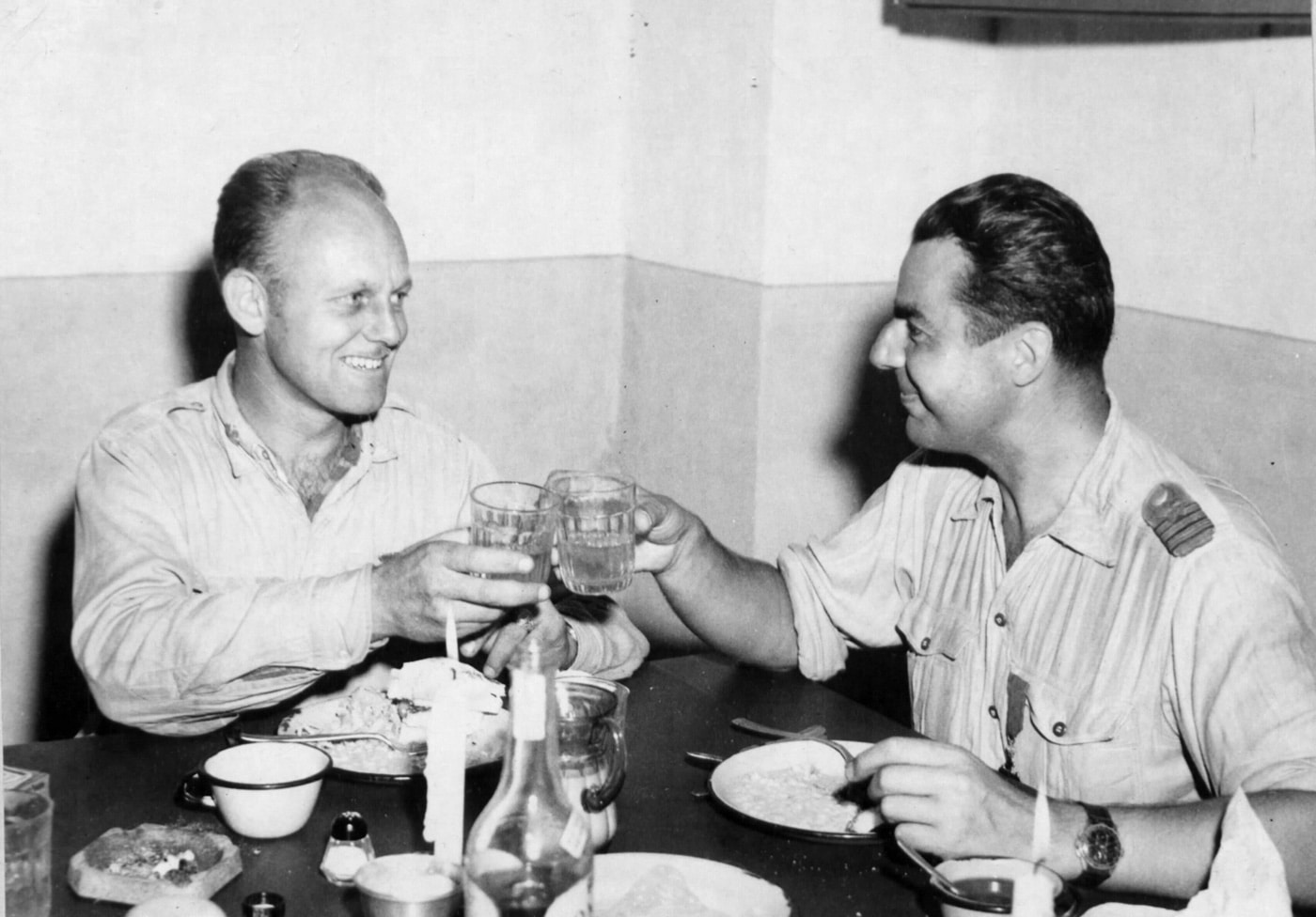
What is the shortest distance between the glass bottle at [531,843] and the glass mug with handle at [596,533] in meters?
0.55

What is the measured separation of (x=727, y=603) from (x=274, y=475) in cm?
77

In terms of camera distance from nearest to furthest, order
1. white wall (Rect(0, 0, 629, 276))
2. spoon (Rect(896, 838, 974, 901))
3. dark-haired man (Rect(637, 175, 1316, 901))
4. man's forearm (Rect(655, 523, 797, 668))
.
→ spoon (Rect(896, 838, 974, 901)) < dark-haired man (Rect(637, 175, 1316, 901)) < man's forearm (Rect(655, 523, 797, 668)) < white wall (Rect(0, 0, 629, 276))

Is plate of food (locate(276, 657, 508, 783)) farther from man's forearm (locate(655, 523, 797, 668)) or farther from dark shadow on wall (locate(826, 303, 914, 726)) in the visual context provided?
dark shadow on wall (locate(826, 303, 914, 726))

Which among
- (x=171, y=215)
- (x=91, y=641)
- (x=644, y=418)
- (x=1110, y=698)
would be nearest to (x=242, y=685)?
(x=91, y=641)

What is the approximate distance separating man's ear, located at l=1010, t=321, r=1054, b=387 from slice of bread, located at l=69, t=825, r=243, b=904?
4.20 feet

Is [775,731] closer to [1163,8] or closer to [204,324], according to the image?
[1163,8]

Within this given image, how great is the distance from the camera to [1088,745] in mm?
2018

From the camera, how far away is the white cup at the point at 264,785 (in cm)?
163

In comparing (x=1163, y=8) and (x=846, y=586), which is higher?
(x=1163, y=8)

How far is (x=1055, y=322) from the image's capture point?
2158 mm

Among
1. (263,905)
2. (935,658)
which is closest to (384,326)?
(935,658)

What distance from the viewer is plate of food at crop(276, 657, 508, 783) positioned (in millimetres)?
1824

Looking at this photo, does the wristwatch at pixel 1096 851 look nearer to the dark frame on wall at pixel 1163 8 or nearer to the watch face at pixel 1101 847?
the watch face at pixel 1101 847

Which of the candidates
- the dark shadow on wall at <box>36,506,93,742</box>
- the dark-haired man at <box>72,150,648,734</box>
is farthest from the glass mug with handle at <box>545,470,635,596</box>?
the dark shadow on wall at <box>36,506,93,742</box>
